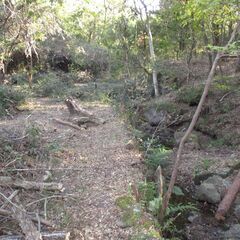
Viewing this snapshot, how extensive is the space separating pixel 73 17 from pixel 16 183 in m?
23.9

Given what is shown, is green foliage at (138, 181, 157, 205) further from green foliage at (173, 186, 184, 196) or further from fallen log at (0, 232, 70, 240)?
fallen log at (0, 232, 70, 240)

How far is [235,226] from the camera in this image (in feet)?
23.2

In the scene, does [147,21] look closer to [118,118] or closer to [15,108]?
[118,118]

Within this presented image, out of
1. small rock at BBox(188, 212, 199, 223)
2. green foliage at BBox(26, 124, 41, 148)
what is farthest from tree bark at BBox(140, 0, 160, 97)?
small rock at BBox(188, 212, 199, 223)

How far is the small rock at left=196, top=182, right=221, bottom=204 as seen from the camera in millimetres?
8258

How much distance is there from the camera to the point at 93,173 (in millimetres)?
7328

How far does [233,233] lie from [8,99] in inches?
393

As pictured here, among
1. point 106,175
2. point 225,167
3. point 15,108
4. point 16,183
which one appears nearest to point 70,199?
point 16,183

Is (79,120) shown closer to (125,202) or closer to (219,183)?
(219,183)

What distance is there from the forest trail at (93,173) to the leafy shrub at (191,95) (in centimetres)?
329

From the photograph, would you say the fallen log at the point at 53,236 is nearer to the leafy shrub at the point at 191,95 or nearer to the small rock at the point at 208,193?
the small rock at the point at 208,193

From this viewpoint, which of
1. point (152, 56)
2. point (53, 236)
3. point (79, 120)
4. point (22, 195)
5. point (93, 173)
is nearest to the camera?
point (53, 236)

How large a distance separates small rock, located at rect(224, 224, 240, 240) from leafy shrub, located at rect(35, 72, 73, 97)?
12.9 m

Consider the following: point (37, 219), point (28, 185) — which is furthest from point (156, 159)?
point (37, 219)
